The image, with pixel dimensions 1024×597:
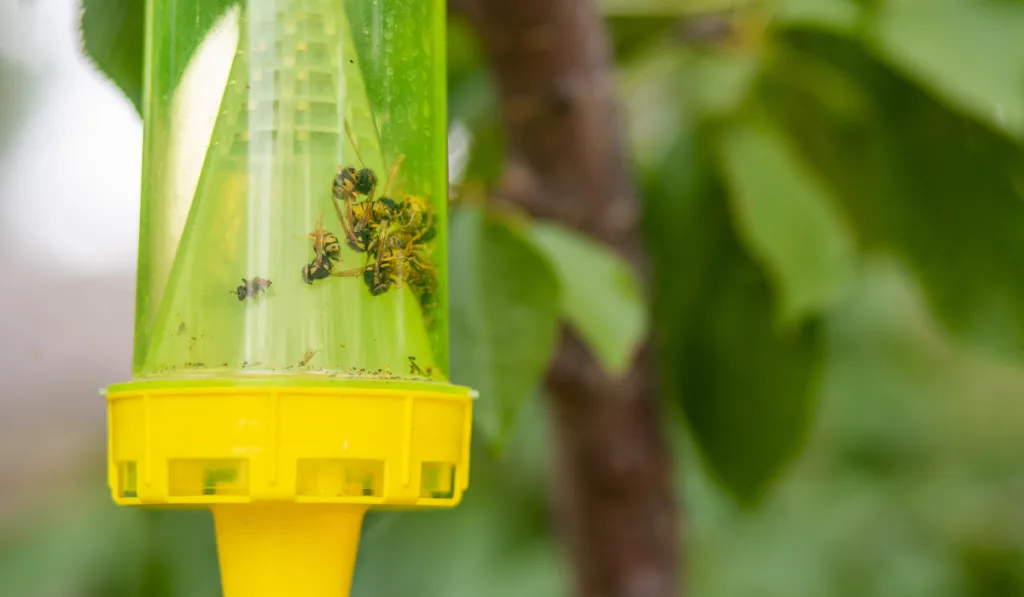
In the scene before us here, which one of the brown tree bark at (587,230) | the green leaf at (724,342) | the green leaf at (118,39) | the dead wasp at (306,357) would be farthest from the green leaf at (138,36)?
the green leaf at (724,342)

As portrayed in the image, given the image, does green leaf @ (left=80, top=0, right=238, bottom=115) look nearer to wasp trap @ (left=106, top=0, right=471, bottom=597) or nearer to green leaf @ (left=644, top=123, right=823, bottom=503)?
wasp trap @ (left=106, top=0, right=471, bottom=597)

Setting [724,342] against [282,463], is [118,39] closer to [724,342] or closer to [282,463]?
[282,463]

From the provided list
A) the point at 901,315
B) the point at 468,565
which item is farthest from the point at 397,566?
the point at 901,315

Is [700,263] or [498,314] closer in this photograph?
[498,314]

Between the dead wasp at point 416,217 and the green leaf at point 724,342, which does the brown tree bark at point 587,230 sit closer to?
the green leaf at point 724,342

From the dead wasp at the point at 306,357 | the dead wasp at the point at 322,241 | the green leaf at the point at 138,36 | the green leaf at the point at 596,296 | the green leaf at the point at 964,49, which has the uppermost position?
the green leaf at the point at 964,49

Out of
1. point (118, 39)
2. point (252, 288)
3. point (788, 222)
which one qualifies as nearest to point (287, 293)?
point (252, 288)
